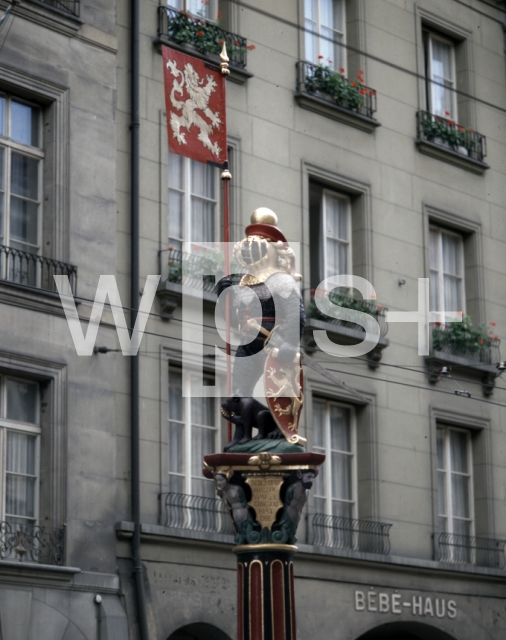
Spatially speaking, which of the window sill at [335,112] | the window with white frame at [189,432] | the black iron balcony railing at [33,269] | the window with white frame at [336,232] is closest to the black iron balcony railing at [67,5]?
the black iron balcony railing at [33,269]

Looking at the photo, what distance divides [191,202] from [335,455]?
16.9 feet

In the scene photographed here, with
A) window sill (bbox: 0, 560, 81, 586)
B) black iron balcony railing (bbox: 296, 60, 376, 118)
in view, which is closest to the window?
black iron balcony railing (bbox: 296, 60, 376, 118)

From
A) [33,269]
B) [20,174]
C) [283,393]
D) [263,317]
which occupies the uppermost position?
[20,174]

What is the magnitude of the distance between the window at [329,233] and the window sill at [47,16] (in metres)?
6.04

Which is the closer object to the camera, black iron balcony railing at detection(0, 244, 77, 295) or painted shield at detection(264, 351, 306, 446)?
painted shield at detection(264, 351, 306, 446)

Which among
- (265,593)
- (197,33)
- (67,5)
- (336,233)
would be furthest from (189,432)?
(265,593)

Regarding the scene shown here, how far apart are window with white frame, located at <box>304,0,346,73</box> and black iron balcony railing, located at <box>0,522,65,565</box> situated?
35.1 feet

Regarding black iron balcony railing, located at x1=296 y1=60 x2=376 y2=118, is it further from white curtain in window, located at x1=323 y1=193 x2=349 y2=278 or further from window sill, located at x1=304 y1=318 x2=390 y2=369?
window sill, located at x1=304 y1=318 x2=390 y2=369

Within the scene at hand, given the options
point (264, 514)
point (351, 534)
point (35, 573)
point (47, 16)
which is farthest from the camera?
point (351, 534)

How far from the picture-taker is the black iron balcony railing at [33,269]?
63.7 ft

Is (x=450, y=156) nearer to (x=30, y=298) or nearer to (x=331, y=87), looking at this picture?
(x=331, y=87)

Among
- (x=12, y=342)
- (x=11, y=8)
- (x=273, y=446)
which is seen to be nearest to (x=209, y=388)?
(x=12, y=342)

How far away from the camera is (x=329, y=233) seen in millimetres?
25188

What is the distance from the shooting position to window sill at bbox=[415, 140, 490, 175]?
88.2 feet
